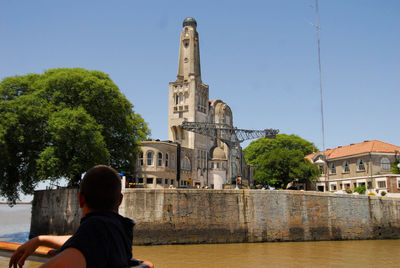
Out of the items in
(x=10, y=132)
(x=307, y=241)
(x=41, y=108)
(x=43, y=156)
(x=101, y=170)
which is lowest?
(x=307, y=241)

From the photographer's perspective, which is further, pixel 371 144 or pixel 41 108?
pixel 371 144

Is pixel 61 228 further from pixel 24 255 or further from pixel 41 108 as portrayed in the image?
pixel 24 255

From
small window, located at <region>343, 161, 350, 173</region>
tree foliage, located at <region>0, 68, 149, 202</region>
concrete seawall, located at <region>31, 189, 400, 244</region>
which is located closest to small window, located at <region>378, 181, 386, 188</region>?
small window, located at <region>343, 161, 350, 173</region>

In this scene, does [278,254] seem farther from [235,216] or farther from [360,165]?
[360,165]

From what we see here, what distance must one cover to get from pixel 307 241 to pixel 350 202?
17.9 feet

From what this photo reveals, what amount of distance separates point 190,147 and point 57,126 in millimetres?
30195

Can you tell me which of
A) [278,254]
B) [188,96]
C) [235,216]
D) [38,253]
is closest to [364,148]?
[188,96]

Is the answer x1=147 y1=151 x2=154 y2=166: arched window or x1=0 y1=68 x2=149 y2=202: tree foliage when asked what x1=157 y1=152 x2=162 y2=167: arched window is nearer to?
x1=147 y1=151 x2=154 y2=166: arched window

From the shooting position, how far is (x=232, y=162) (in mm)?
50719

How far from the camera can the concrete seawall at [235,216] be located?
28.2 meters

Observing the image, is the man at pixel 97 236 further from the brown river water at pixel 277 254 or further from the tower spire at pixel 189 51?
the tower spire at pixel 189 51

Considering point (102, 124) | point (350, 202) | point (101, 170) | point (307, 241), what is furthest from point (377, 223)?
point (101, 170)

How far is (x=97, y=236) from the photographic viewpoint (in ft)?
7.77

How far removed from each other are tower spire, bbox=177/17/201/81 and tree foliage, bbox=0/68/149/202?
98.3ft
